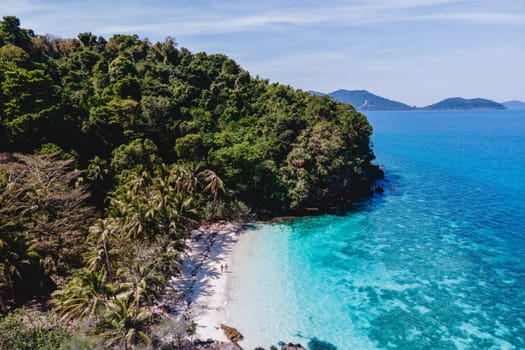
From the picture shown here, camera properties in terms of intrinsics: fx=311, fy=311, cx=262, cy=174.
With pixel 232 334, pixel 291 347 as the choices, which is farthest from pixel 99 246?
pixel 291 347

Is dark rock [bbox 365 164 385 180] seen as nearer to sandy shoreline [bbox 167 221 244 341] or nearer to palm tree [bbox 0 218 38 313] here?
sandy shoreline [bbox 167 221 244 341]

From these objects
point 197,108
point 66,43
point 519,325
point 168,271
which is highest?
point 66,43

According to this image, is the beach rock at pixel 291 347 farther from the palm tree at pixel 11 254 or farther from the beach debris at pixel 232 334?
the palm tree at pixel 11 254

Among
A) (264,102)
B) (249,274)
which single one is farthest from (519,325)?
(264,102)

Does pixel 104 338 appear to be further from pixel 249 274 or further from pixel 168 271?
pixel 249 274

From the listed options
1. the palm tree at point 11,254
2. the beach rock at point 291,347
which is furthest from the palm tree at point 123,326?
the beach rock at point 291,347

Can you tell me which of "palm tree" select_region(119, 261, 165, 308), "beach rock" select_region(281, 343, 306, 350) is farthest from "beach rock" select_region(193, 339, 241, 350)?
"palm tree" select_region(119, 261, 165, 308)
